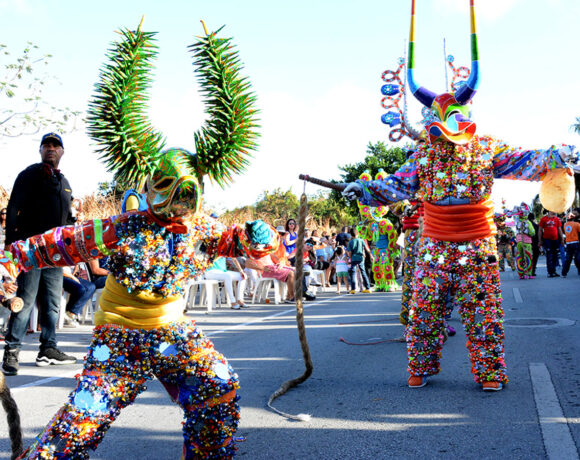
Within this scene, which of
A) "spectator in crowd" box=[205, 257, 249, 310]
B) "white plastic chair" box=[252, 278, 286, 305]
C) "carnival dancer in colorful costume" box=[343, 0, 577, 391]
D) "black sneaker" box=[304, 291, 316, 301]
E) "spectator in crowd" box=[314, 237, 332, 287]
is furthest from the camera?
"spectator in crowd" box=[314, 237, 332, 287]

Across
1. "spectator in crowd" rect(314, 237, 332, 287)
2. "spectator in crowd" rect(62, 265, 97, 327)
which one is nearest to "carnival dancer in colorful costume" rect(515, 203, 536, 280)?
"spectator in crowd" rect(314, 237, 332, 287)

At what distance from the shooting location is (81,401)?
2537 millimetres

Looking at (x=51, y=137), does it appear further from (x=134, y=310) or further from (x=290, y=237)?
(x=290, y=237)

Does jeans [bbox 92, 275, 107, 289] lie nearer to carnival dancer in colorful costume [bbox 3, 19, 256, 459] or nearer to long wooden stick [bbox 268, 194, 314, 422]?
long wooden stick [bbox 268, 194, 314, 422]

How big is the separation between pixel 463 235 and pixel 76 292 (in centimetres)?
600

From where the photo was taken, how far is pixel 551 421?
3742 millimetres

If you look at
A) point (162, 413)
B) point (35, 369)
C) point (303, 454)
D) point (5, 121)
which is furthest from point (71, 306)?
point (5, 121)

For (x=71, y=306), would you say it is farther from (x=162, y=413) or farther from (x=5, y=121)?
(x=5, y=121)

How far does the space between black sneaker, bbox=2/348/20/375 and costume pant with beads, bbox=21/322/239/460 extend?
134 inches

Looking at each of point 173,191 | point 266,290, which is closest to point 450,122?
point 173,191

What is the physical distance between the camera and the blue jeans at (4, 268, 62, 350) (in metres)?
5.48

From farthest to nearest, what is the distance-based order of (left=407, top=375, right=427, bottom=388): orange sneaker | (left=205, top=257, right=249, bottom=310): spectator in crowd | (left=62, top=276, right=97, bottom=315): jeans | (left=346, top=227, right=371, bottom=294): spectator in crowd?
(left=346, top=227, right=371, bottom=294): spectator in crowd → (left=205, top=257, right=249, bottom=310): spectator in crowd → (left=62, top=276, right=97, bottom=315): jeans → (left=407, top=375, right=427, bottom=388): orange sneaker

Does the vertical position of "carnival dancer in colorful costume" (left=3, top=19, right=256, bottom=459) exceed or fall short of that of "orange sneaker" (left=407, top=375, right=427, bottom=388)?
it exceeds it

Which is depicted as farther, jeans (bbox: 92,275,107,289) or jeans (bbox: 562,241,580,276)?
jeans (bbox: 562,241,580,276)
